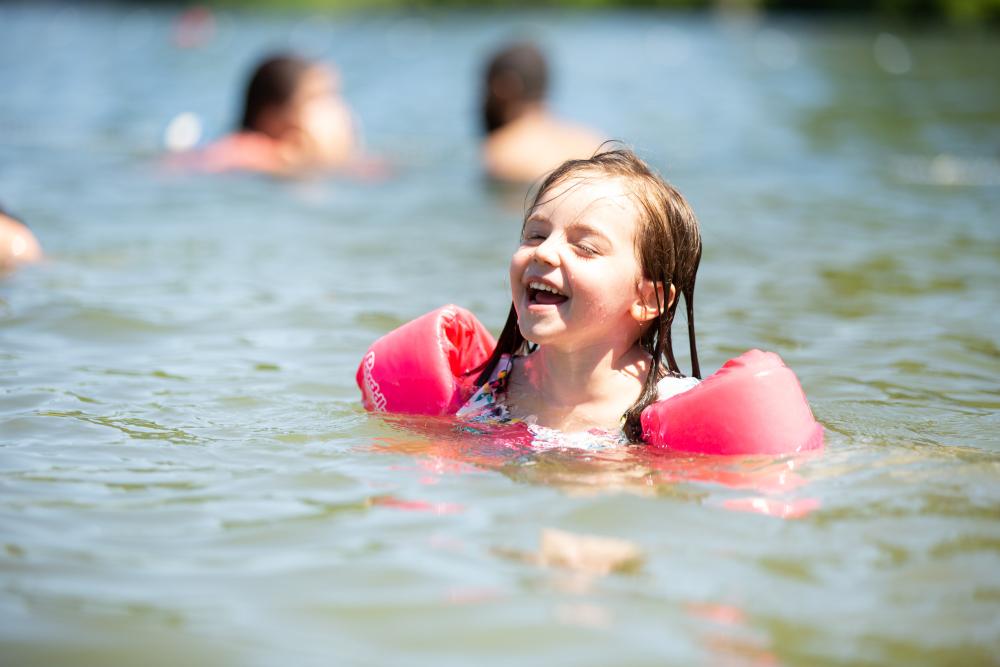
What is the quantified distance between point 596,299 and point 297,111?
717 cm

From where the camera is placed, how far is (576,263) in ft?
11.3

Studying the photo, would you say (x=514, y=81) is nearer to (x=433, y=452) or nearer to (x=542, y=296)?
(x=542, y=296)

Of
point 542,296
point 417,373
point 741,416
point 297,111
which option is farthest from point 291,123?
point 741,416

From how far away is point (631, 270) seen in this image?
3520 millimetres

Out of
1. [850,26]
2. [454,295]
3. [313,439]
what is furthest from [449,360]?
[850,26]

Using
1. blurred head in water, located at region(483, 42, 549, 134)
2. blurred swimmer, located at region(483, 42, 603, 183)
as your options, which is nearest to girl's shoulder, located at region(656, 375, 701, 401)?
blurred swimmer, located at region(483, 42, 603, 183)

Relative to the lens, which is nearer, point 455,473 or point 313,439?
point 455,473

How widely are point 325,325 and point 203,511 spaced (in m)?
2.43

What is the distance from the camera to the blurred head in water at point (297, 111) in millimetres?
10031

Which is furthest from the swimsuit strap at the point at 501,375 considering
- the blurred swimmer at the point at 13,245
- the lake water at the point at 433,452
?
the blurred swimmer at the point at 13,245

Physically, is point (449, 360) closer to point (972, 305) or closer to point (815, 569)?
point (815, 569)

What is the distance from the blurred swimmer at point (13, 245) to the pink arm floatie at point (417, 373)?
2968 millimetres

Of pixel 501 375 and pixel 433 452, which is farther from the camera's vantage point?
pixel 501 375

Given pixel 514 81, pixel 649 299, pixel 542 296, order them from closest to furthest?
1. pixel 542 296
2. pixel 649 299
3. pixel 514 81
